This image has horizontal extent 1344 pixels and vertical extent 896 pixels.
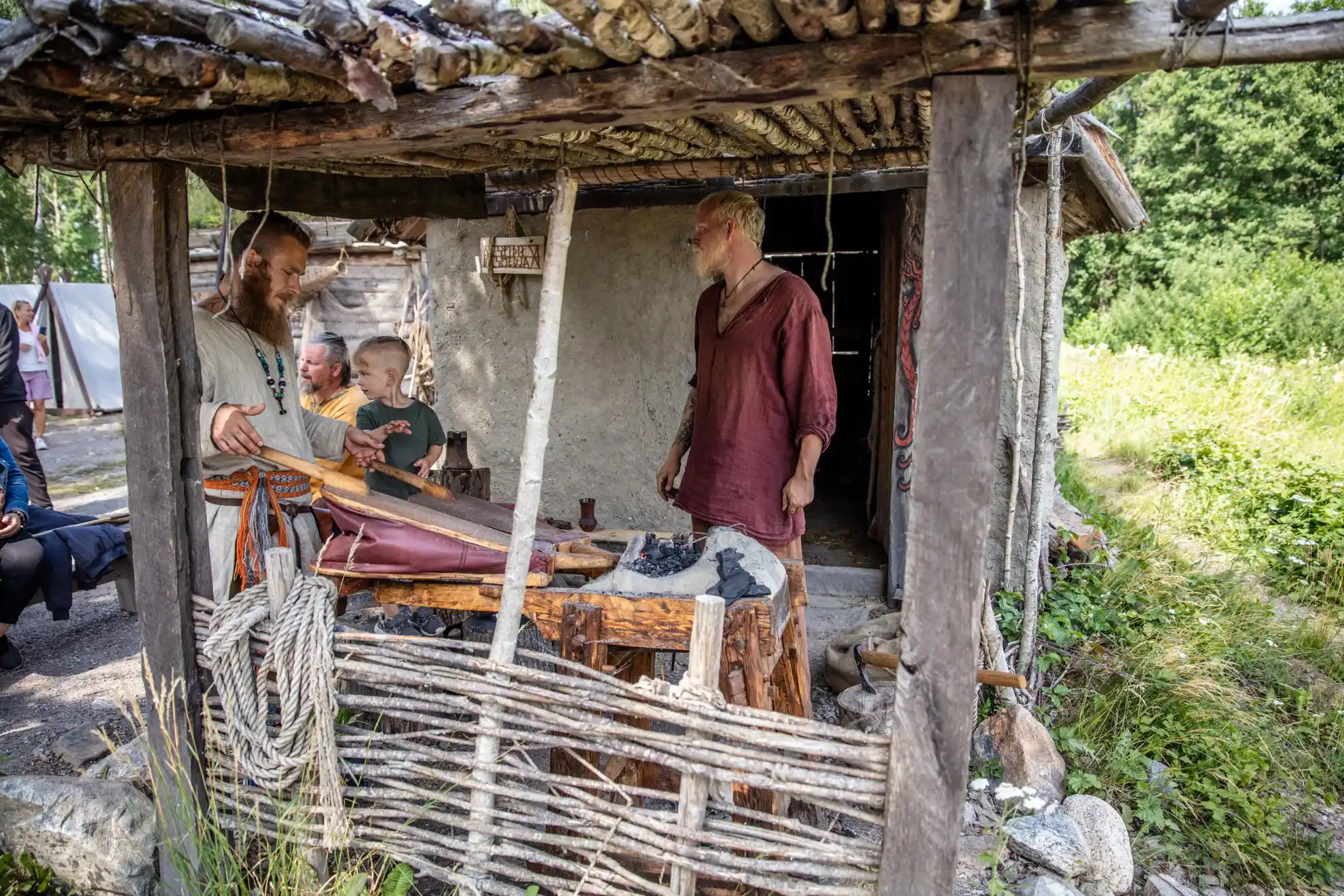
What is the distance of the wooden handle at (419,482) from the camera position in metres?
3.74

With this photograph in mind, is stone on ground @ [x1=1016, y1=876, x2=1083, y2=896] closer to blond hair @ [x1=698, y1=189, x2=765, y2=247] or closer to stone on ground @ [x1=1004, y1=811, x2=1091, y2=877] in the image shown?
stone on ground @ [x1=1004, y1=811, x2=1091, y2=877]

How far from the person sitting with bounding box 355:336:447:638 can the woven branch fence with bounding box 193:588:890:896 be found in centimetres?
149

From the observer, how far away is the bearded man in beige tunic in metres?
3.20

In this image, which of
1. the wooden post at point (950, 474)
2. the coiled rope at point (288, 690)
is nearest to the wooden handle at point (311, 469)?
the coiled rope at point (288, 690)

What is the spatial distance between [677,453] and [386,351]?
1571mm

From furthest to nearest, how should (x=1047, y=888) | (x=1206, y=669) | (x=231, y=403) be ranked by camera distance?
(x=1206, y=669), (x=231, y=403), (x=1047, y=888)

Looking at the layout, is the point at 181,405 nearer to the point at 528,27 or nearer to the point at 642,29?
the point at 528,27

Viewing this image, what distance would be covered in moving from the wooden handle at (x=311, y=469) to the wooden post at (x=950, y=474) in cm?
195

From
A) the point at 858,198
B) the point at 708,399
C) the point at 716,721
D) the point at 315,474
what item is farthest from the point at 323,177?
the point at 858,198

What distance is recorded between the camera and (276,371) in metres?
3.46

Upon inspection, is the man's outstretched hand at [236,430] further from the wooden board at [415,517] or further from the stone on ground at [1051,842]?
the stone on ground at [1051,842]

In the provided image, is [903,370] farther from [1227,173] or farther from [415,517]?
[1227,173]

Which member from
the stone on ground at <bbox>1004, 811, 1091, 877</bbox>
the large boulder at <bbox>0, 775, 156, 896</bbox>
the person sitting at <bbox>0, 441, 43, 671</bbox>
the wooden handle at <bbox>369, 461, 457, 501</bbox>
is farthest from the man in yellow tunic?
the stone on ground at <bbox>1004, 811, 1091, 877</bbox>

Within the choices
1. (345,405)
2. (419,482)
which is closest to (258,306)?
(419,482)
